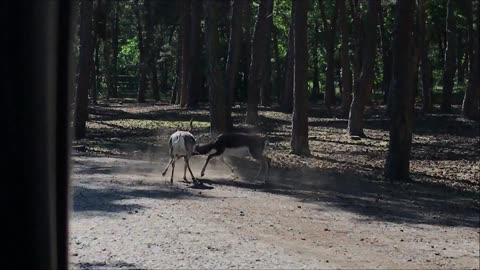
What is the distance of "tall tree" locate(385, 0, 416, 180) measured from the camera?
19.8 meters

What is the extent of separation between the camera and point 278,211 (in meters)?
14.7

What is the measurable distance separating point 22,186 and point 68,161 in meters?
0.34

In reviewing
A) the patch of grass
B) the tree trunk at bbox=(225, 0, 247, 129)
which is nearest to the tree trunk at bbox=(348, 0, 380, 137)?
the tree trunk at bbox=(225, 0, 247, 129)

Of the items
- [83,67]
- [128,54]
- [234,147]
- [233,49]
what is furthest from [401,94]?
[128,54]

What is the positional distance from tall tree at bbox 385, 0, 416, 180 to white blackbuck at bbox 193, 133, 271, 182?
348 centimetres

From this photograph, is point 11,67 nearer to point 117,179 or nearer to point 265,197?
point 265,197

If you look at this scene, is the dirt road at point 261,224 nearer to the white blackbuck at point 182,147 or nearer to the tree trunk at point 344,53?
the white blackbuck at point 182,147

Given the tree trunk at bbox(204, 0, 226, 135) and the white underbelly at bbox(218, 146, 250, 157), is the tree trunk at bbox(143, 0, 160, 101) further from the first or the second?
the white underbelly at bbox(218, 146, 250, 157)

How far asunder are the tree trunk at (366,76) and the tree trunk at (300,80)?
6.00 m

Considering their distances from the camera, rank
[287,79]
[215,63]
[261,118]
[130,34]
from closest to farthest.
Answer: [215,63] → [261,118] → [287,79] → [130,34]

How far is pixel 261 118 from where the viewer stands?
40.6m

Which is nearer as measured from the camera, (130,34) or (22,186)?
(22,186)

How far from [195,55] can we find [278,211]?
34603mm

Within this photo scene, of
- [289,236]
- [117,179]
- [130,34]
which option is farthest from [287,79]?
[130,34]
